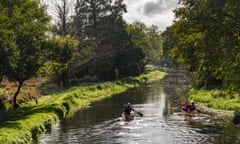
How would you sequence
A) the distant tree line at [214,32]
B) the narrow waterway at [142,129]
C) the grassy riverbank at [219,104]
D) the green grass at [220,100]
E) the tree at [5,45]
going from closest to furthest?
the distant tree line at [214,32], the narrow waterway at [142,129], the tree at [5,45], the grassy riverbank at [219,104], the green grass at [220,100]

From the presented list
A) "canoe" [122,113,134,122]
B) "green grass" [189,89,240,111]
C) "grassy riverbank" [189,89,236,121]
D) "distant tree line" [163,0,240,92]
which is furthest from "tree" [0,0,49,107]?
"green grass" [189,89,240,111]

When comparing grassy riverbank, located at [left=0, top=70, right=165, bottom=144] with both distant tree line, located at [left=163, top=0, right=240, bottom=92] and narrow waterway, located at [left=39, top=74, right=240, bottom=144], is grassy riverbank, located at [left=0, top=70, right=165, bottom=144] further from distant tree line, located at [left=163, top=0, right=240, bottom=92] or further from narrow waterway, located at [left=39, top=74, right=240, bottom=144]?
distant tree line, located at [left=163, top=0, right=240, bottom=92]

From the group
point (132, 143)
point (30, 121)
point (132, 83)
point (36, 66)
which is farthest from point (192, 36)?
point (132, 83)

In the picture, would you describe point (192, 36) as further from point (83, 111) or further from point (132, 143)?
point (83, 111)

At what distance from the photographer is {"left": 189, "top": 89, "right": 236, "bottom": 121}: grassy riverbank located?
45.1 m

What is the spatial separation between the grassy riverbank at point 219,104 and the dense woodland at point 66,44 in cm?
2011

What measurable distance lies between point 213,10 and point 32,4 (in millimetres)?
26083

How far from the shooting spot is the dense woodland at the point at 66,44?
150ft

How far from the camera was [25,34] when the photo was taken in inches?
1841

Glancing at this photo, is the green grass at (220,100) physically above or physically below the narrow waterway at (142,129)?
above

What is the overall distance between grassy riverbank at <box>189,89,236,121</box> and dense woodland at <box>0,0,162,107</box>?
20111 millimetres

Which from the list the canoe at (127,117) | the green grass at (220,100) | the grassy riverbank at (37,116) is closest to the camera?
the grassy riverbank at (37,116)

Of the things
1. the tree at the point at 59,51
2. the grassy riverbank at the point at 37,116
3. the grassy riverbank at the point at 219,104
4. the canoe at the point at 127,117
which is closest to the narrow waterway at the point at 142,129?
the canoe at the point at 127,117

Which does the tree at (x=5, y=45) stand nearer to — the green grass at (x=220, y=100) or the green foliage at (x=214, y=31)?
the green foliage at (x=214, y=31)
